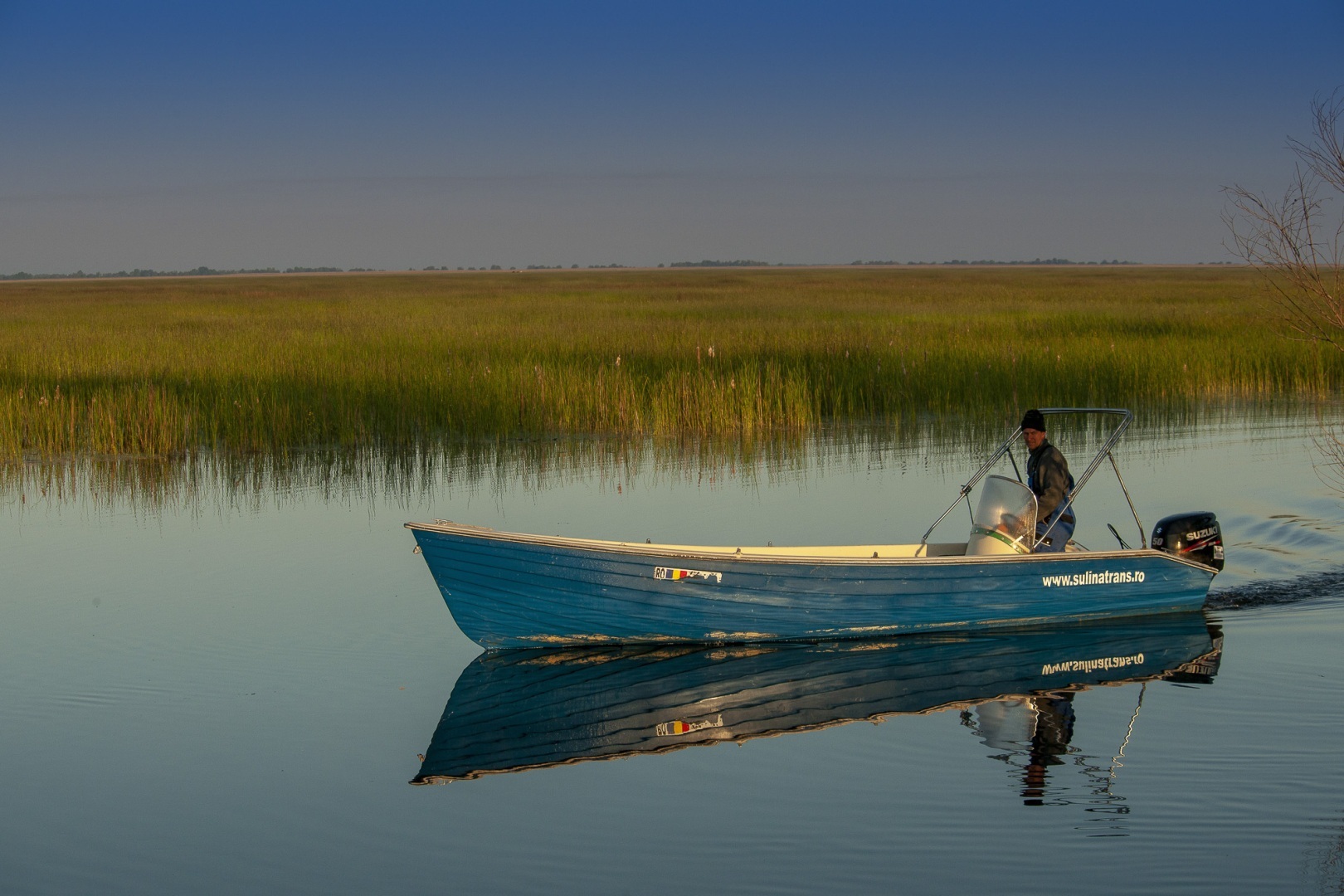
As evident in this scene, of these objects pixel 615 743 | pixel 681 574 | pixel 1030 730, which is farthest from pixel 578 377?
pixel 1030 730

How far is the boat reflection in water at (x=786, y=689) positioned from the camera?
305 inches

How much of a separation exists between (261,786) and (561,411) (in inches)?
509

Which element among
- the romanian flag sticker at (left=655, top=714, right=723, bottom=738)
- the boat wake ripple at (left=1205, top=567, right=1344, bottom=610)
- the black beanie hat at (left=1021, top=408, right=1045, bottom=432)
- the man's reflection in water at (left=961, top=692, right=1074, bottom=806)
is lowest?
the romanian flag sticker at (left=655, top=714, right=723, bottom=738)

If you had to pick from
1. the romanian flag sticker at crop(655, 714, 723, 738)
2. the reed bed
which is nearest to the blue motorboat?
the romanian flag sticker at crop(655, 714, 723, 738)

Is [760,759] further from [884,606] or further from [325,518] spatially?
[325,518]

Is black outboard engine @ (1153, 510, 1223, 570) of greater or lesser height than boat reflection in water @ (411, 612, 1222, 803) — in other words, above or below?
above

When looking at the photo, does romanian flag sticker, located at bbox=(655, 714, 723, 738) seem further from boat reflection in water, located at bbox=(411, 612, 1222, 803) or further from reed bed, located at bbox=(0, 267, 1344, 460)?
reed bed, located at bbox=(0, 267, 1344, 460)

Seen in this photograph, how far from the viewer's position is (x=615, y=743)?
7781 mm

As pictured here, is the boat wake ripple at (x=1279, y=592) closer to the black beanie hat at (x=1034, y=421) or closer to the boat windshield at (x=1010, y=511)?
the boat windshield at (x=1010, y=511)

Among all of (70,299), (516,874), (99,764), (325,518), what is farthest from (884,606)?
(70,299)

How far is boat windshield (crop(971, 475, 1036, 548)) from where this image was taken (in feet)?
32.8

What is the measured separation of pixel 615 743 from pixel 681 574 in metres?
1.69

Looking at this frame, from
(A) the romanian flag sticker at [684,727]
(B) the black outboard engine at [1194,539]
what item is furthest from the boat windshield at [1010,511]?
(A) the romanian flag sticker at [684,727]

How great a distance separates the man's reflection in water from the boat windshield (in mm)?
1754
